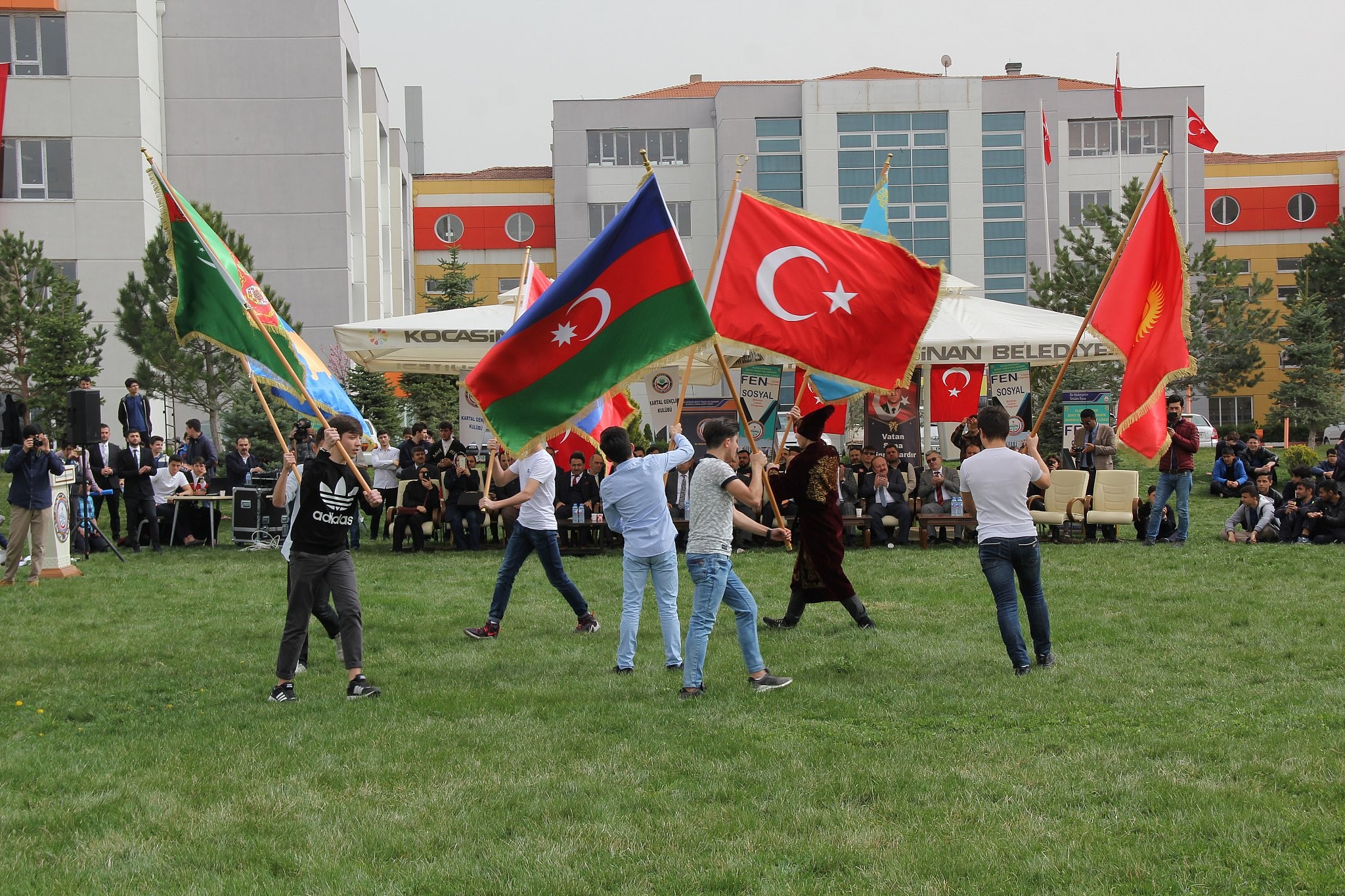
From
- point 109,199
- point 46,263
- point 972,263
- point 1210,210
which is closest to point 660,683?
point 46,263

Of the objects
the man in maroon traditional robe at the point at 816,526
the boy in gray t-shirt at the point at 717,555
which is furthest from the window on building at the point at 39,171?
the boy in gray t-shirt at the point at 717,555

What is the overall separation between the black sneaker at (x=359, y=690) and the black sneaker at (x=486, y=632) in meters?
2.27

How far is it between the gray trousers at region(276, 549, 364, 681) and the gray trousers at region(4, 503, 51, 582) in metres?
7.67

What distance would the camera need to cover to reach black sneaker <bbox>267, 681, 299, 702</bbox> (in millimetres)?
8445

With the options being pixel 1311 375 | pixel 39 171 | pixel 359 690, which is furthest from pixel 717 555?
pixel 1311 375

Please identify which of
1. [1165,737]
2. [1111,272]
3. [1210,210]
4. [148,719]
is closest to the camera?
[1165,737]

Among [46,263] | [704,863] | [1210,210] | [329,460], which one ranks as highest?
[1210,210]

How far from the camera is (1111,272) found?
1053cm

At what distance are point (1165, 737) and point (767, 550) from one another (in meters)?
10.7

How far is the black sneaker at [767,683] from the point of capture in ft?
27.7

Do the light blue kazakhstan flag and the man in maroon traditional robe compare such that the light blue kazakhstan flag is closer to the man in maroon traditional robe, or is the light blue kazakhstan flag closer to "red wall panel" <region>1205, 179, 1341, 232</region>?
the man in maroon traditional robe

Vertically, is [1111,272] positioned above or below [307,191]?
below

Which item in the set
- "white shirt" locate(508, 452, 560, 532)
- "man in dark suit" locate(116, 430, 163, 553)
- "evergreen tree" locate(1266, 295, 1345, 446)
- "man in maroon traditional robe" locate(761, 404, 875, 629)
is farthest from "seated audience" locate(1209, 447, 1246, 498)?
"evergreen tree" locate(1266, 295, 1345, 446)

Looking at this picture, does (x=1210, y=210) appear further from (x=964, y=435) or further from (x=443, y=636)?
(x=443, y=636)
